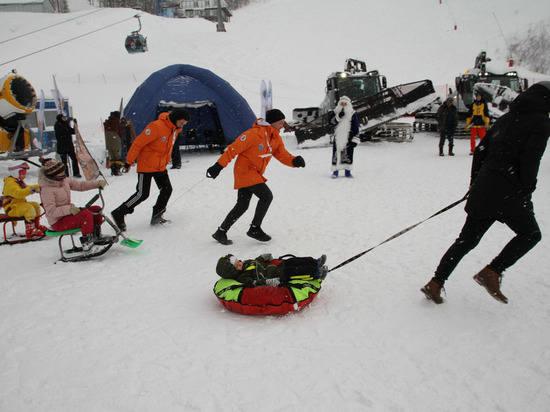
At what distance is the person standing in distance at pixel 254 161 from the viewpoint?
462cm

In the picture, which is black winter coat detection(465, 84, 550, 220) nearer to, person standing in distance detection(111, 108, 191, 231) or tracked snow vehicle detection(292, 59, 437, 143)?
person standing in distance detection(111, 108, 191, 231)

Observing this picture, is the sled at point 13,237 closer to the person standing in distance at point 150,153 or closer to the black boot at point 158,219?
the person standing in distance at point 150,153

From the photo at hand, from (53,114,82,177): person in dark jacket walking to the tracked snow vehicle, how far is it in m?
7.18

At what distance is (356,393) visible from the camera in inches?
86.1

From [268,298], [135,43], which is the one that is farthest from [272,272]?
[135,43]

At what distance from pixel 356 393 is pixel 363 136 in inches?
492

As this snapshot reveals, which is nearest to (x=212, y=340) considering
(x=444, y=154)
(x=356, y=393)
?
(x=356, y=393)

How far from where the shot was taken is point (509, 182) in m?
2.74

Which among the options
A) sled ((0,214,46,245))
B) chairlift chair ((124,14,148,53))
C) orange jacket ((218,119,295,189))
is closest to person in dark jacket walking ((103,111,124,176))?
sled ((0,214,46,245))

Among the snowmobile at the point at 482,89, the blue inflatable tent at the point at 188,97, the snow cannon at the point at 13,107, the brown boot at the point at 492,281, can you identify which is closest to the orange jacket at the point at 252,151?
the brown boot at the point at 492,281

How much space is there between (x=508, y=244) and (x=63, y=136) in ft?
33.5

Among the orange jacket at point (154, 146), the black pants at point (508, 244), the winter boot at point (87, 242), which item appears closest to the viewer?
the black pants at point (508, 244)

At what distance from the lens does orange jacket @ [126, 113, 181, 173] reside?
5320 mm

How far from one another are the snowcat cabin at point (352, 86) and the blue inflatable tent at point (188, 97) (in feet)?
10.5
